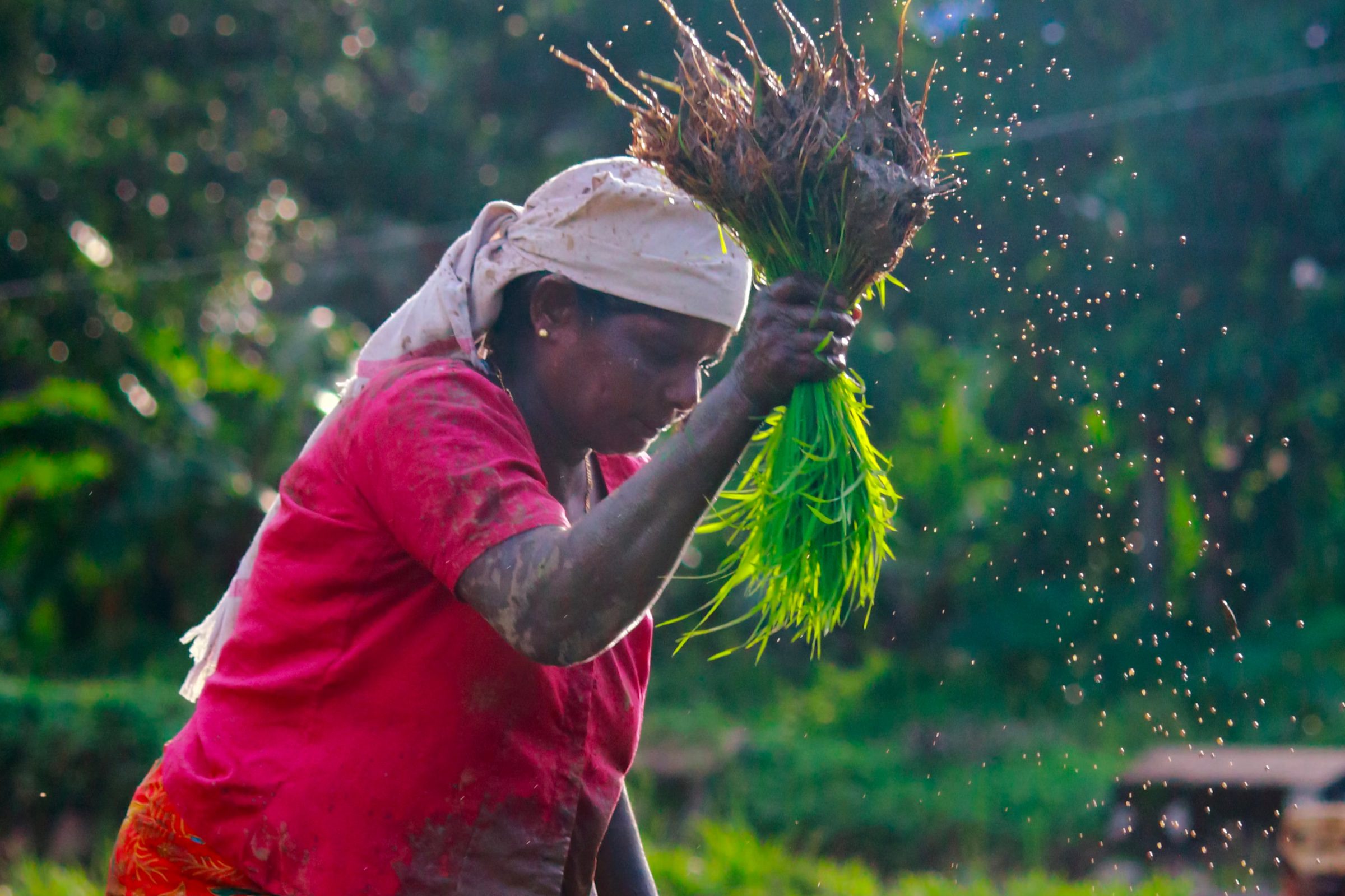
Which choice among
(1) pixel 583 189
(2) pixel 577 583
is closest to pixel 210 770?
(2) pixel 577 583

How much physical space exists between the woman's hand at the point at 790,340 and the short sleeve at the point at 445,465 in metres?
0.30

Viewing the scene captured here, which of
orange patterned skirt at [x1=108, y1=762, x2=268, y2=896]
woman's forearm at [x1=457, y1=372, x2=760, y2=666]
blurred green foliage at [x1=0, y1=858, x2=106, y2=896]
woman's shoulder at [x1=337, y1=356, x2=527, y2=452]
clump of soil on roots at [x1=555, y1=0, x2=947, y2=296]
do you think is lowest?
blurred green foliage at [x1=0, y1=858, x2=106, y2=896]

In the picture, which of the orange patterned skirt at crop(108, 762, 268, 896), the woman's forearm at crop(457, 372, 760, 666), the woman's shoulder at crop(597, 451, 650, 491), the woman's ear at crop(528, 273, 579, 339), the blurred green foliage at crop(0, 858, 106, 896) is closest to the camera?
the woman's forearm at crop(457, 372, 760, 666)

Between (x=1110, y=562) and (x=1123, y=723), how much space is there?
4.77 ft

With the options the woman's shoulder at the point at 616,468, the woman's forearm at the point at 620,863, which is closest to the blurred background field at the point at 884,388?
the woman's forearm at the point at 620,863

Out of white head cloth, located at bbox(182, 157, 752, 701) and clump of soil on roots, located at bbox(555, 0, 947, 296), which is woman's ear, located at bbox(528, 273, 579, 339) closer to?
white head cloth, located at bbox(182, 157, 752, 701)

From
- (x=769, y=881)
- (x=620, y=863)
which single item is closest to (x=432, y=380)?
(x=620, y=863)

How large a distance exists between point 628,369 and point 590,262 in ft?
0.55

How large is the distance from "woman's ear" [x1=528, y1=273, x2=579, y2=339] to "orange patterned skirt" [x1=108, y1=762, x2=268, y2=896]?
0.89 metres

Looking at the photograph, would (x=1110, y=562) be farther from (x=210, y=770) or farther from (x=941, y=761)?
(x=210, y=770)

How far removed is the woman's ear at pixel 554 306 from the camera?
6.46ft

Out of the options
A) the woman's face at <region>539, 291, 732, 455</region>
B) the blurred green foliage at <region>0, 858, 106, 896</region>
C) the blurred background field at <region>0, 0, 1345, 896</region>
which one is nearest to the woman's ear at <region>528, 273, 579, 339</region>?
the woman's face at <region>539, 291, 732, 455</region>

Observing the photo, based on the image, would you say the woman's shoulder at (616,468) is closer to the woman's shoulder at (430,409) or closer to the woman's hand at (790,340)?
the woman's shoulder at (430,409)

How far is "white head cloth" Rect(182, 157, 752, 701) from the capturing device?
1907 millimetres
